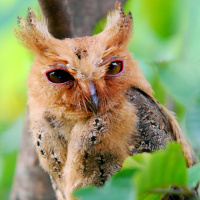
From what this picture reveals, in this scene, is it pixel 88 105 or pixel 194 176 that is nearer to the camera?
pixel 194 176

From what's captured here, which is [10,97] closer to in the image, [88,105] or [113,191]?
[88,105]

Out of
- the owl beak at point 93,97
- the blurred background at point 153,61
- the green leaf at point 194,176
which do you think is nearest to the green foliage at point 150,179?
the green leaf at point 194,176

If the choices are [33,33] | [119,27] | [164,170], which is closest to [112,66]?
[119,27]

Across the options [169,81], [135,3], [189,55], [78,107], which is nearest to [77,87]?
[78,107]

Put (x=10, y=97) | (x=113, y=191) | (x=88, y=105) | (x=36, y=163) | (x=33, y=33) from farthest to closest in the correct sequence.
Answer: (x=10, y=97)
(x=36, y=163)
(x=33, y=33)
(x=88, y=105)
(x=113, y=191)

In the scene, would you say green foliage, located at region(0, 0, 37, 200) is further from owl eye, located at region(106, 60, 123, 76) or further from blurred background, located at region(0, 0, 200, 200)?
owl eye, located at region(106, 60, 123, 76)

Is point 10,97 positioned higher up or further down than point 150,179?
higher up

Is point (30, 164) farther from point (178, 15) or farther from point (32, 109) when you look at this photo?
point (178, 15)

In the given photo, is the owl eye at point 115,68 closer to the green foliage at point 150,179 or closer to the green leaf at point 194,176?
the green leaf at point 194,176
